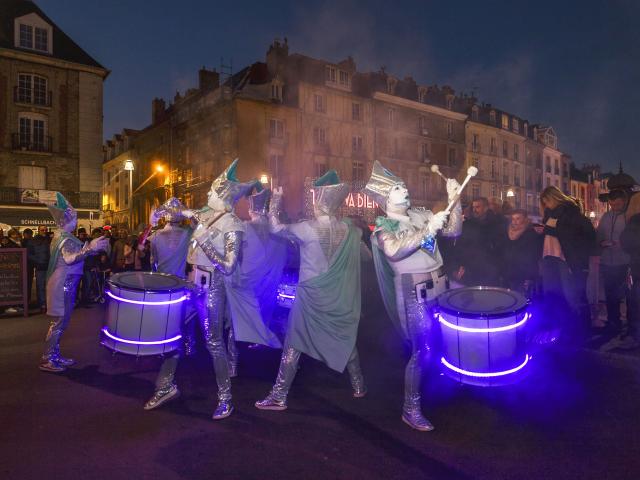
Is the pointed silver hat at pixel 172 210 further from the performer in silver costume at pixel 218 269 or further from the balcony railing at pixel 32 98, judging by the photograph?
the balcony railing at pixel 32 98

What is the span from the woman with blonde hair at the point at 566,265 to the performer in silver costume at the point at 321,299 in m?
Answer: 2.95

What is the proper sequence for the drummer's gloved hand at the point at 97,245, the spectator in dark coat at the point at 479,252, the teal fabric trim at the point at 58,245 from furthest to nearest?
1. the spectator in dark coat at the point at 479,252
2. the teal fabric trim at the point at 58,245
3. the drummer's gloved hand at the point at 97,245

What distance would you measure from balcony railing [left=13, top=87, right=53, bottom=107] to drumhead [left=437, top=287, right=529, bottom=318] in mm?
29184

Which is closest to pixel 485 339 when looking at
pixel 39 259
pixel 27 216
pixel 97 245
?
pixel 97 245

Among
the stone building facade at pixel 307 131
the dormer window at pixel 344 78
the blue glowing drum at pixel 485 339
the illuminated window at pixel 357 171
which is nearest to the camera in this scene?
the blue glowing drum at pixel 485 339

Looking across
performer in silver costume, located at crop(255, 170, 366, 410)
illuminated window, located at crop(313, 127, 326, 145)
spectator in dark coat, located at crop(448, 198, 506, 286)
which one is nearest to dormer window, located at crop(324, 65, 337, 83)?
illuminated window, located at crop(313, 127, 326, 145)

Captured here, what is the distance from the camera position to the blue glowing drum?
342cm

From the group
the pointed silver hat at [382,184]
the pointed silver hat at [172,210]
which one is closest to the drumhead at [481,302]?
the pointed silver hat at [382,184]

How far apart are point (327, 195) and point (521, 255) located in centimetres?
298

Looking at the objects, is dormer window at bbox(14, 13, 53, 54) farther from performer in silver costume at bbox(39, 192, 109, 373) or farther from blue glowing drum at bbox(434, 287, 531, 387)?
blue glowing drum at bbox(434, 287, 531, 387)

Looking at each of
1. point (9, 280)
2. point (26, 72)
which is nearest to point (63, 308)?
point (9, 280)

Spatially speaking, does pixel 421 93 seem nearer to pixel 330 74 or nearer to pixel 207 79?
pixel 330 74

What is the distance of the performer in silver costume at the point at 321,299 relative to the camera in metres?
4.32

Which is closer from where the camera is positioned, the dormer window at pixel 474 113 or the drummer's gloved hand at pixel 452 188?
the drummer's gloved hand at pixel 452 188
